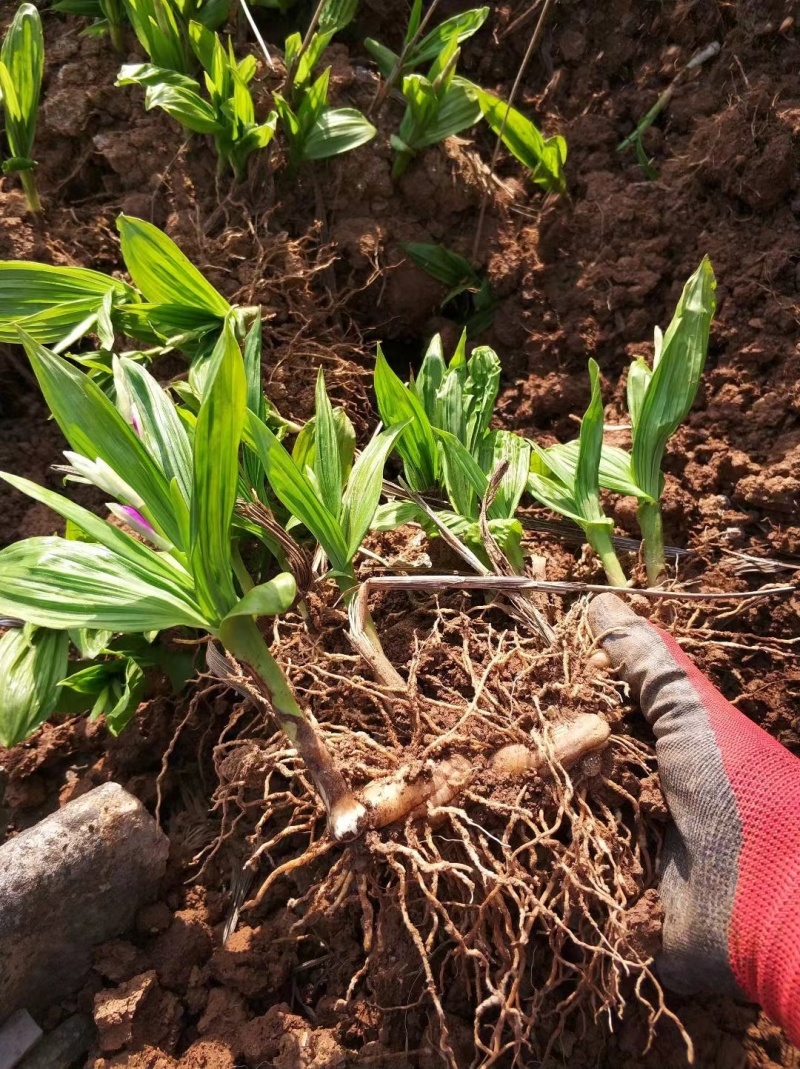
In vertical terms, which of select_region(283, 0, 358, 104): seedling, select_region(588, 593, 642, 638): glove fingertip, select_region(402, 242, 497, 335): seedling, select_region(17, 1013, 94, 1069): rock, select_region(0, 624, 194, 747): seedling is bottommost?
select_region(17, 1013, 94, 1069): rock

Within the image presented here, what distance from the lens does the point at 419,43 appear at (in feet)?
6.08

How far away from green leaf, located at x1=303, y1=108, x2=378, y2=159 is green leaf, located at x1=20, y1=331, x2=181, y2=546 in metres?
1.08

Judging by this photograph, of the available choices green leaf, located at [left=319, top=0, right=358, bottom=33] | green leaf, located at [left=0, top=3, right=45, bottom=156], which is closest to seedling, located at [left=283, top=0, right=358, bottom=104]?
green leaf, located at [left=319, top=0, right=358, bottom=33]

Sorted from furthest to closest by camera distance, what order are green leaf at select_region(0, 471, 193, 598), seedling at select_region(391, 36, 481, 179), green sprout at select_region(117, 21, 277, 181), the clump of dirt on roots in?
1. seedling at select_region(391, 36, 481, 179)
2. green sprout at select_region(117, 21, 277, 181)
3. the clump of dirt on roots
4. green leaf at select_region(0, 471, 193, 598)

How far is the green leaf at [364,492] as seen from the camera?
1.12 meters

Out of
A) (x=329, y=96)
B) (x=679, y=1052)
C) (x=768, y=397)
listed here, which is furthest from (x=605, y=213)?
(x=679, y=1052)

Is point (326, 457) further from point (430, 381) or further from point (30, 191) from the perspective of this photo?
point (30, 191)

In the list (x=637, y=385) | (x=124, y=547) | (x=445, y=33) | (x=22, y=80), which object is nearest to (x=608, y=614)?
(x=637, y=385)

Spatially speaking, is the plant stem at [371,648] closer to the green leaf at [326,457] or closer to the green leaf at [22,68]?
the green leaf at [326,457]

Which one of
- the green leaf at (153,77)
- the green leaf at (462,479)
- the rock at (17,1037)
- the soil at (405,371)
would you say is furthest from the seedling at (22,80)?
the rock at (17,1037)

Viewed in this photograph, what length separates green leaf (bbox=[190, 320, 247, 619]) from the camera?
2.68 feet

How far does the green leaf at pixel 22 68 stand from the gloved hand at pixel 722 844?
180 centimetres

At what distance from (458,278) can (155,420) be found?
3.37 feet

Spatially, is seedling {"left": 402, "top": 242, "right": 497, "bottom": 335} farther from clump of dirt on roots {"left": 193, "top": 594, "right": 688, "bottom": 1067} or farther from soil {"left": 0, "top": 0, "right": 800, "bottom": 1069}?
clump of dirt on roots {"left": 193, "top": 594, "right": 688, "bottom": 1067}
